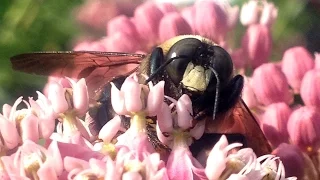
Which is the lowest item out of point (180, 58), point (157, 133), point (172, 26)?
point (157, 133)

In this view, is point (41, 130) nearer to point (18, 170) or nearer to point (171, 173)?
point (18, 170)

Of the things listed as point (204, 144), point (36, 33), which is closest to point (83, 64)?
point (204, 144)

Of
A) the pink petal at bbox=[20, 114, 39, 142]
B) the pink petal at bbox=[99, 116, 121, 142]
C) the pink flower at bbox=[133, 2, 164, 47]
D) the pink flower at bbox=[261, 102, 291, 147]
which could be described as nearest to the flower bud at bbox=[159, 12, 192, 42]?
the pink flower at bbox=[133, 2, 164, 47]

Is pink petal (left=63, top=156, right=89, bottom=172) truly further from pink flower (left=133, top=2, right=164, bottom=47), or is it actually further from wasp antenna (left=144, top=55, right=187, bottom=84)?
pink flower (left=133, top=2, right=164, bottom=47)

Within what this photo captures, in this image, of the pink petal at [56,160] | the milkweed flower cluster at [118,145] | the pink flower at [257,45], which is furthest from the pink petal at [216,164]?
the pink flower at [257,45]

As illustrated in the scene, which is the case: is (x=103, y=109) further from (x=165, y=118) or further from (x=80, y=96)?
(x=165, y=118)

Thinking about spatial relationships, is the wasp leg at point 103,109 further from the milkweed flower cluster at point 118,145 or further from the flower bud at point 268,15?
the flower bud at point 268,15
